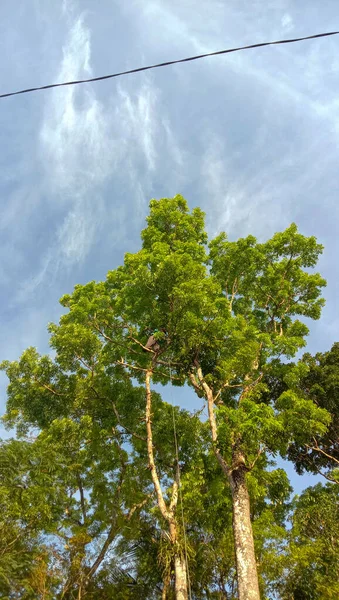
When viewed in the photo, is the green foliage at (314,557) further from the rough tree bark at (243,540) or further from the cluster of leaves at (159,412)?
the rough tree bark at (243,540)

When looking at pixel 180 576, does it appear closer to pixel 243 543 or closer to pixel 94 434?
pixel 243 543

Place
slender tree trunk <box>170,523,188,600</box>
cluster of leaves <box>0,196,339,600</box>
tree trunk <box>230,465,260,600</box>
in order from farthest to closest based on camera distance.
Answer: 1. cluster of leaves <box>0,196,339,600</box>
2. slender tree trunk <box>170,523,188,600</box>
3. tree trunk <box>230,465,260,600</box>

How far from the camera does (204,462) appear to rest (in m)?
11.8

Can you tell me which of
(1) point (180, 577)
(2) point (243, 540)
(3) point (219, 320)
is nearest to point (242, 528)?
(2) point (243, 540)

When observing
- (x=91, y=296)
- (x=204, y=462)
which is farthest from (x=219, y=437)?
(x=91, y=296)

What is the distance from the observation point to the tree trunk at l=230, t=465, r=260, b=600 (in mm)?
7102

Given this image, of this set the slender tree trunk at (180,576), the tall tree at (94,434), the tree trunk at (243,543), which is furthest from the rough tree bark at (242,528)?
the tall tree at (94,434)

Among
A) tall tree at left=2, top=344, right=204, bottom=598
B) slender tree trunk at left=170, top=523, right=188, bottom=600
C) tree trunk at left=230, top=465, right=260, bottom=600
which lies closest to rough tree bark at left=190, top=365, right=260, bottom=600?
tree trunk at left=230, top=465, right=260, bottom=600

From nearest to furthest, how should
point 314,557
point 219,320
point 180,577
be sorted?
1. point 180,577
2. point 219,320
3. point 314,557

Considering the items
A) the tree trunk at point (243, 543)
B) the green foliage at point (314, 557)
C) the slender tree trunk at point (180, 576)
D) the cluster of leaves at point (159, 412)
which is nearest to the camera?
the tree trunk at point (243, 543)

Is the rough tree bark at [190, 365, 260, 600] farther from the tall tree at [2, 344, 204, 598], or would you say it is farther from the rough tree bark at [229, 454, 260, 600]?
the tall tree at [2, 344, 204, 598]

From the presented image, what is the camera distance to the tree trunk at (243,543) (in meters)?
7.10

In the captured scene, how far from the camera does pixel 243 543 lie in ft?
24.9

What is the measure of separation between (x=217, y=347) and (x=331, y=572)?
7302mm
